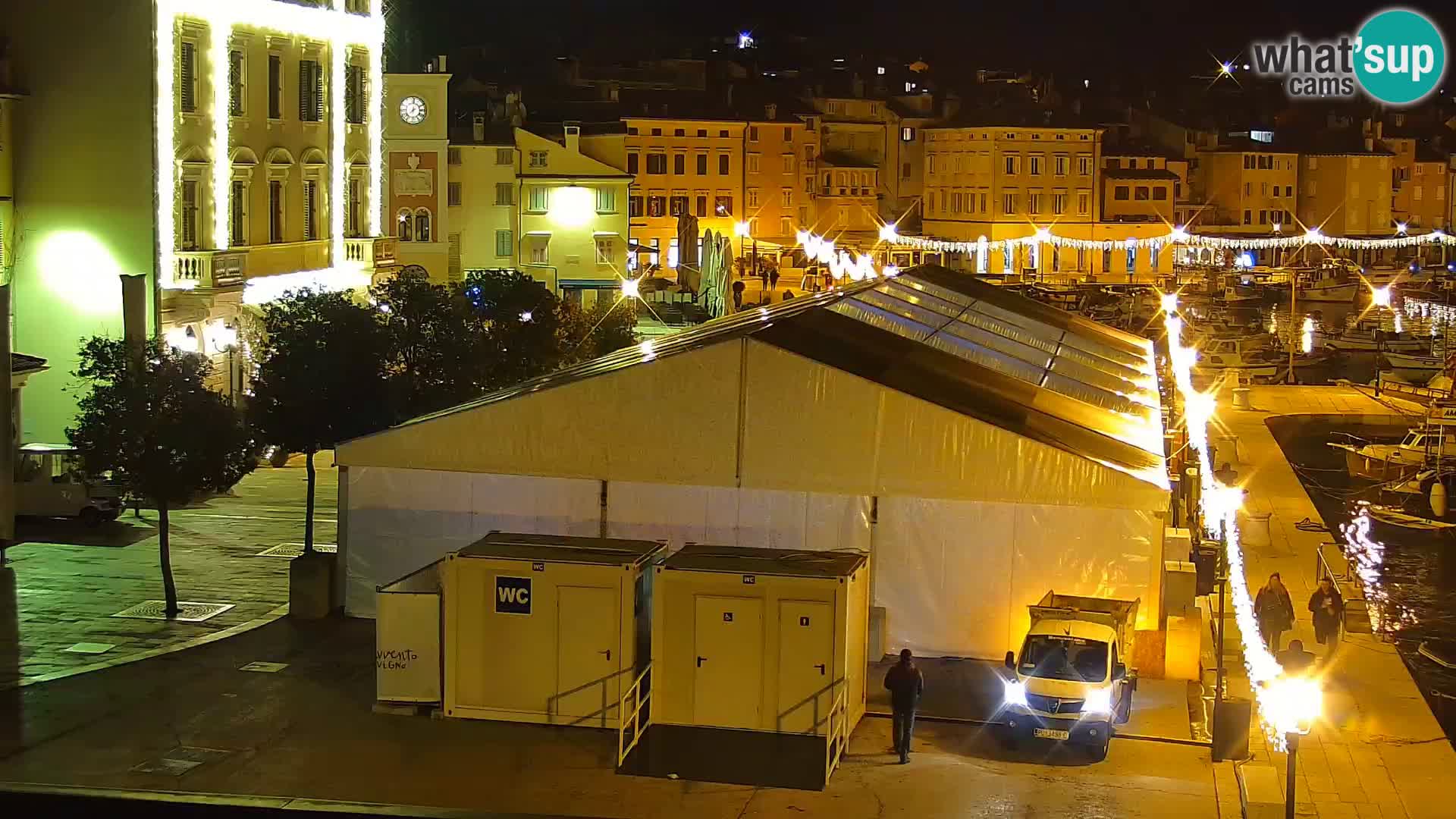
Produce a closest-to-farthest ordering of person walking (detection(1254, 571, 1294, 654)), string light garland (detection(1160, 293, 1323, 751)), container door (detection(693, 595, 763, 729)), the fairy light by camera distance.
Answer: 1. string light garland (detection(1160, 293, 1323, 751))
2. container door (detection(693, 595, 763, 729))
3. person walking (detection(1254, 571, 1294, 654))
4. the fairy light

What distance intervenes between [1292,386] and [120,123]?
3661cm

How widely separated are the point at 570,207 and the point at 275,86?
33238 mm

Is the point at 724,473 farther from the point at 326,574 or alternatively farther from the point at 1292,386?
the point at 1292,386

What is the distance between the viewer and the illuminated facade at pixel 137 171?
38.6 meters

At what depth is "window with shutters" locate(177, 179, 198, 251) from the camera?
3981 cm

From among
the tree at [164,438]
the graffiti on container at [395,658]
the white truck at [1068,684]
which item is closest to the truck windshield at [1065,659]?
the white truck at [1068,684]

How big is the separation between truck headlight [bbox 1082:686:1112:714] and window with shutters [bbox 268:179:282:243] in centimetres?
2926

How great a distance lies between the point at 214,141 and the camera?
4078 centimetres

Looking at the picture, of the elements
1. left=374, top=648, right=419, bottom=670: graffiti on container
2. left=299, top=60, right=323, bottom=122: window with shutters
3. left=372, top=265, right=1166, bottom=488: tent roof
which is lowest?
left=374, top=648, right=419, bottom=670: graffiti on container

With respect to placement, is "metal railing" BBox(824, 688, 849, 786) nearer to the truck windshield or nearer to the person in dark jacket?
the person in dark jacket

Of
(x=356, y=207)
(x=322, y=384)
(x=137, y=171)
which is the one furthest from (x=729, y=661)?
(x=356, y=207)

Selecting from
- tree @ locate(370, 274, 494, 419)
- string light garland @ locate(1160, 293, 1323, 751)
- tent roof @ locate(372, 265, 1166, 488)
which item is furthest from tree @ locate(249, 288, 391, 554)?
string light garland @ locate(1160, 293, 1323, 751)

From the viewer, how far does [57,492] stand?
31312 mm

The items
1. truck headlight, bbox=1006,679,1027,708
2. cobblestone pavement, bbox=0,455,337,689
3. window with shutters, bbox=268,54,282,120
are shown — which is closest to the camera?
truck headlight, bbox=1006,679,1027,708
